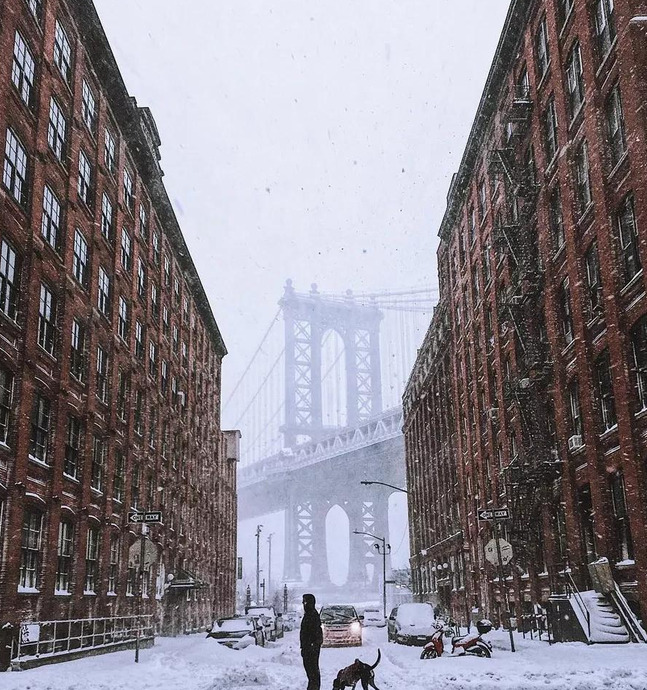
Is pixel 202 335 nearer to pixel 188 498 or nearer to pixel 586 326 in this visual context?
pixel 188 498

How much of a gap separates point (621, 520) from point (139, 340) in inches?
957

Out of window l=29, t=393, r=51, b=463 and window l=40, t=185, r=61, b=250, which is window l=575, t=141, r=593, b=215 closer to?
window l=40, t=185, r=61, b=250

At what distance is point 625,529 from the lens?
24.9 m

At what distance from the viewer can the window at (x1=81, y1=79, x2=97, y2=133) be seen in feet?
105

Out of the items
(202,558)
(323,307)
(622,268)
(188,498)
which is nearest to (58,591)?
(622,268)

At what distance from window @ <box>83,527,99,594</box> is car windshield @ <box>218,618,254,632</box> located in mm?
4753

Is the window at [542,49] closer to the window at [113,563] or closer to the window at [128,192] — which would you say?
the window at [128,192]

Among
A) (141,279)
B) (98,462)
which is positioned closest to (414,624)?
(98,462)

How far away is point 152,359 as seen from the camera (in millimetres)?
44406

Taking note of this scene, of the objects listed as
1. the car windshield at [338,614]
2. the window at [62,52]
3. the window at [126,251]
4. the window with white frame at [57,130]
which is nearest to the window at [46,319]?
the window with white frame at [57,130]

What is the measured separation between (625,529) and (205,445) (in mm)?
42672

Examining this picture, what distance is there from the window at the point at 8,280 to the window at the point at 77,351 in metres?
5.34

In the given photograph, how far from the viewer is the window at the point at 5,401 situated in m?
22.5

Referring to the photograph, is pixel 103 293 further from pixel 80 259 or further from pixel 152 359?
pixel 152 359
